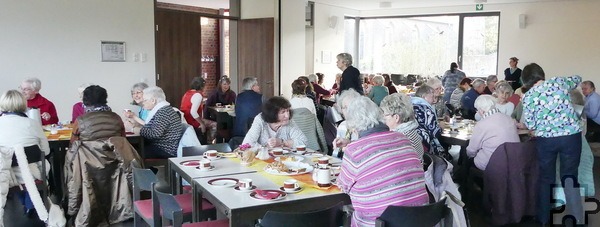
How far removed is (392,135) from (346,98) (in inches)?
79.3

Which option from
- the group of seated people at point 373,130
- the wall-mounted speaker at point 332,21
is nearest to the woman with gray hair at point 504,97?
the group of seated people at point 373,130

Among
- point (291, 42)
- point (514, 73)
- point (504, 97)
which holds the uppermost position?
point (291, 42)

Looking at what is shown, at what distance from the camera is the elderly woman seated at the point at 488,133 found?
4.27m

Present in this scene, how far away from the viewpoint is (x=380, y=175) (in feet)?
8.45

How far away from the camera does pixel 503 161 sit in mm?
4109

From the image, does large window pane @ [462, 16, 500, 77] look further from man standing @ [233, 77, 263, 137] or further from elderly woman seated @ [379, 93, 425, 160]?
elderly woman seated @ [379, 93, 425, 160]

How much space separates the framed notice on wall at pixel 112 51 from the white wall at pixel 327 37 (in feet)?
17.9

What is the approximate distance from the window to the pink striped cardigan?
1086 centimetres

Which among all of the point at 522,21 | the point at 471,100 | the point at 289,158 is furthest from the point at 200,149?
the point at 522,21

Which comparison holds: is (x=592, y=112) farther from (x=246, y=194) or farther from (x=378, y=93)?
(x=246, y=194)

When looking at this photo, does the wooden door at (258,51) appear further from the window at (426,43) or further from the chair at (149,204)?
the chair at (149,204)

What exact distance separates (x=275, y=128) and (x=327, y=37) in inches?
333

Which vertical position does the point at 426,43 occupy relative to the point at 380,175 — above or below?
above

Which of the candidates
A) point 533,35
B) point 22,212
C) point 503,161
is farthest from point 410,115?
point 533,35
